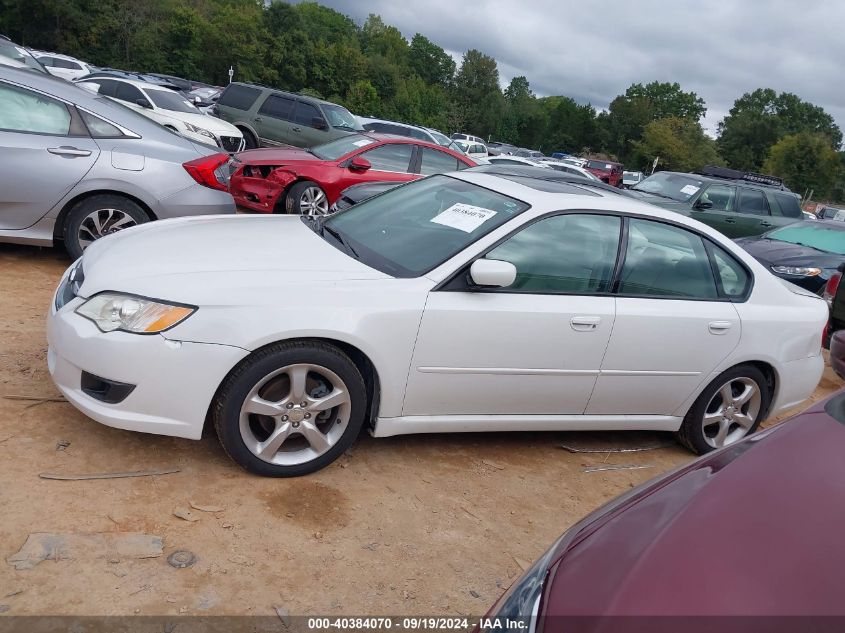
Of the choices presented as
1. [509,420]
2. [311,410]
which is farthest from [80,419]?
[509,420]

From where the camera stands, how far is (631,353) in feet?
12.8

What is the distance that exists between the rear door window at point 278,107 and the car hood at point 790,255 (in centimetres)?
981

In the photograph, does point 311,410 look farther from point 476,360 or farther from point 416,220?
point 416,220

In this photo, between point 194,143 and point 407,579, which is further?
point 194,143

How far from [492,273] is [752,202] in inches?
426

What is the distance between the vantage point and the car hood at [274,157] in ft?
28.5

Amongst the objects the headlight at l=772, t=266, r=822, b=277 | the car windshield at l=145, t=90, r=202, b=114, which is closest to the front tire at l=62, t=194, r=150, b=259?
the headlight at l=772, t=266, r=822, b=277

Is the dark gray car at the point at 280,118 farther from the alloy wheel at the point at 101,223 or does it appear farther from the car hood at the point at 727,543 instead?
the car hood at the point at 727,543

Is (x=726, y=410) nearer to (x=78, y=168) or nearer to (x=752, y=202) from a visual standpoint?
(x=78, y=168)

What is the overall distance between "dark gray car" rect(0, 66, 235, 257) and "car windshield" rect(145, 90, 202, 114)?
336 inches

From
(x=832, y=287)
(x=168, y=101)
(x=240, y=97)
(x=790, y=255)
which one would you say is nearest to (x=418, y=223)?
(x=832, y=287)

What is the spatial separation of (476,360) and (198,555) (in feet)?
5.20

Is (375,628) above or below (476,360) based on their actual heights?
below

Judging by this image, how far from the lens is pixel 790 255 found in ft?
27.8
